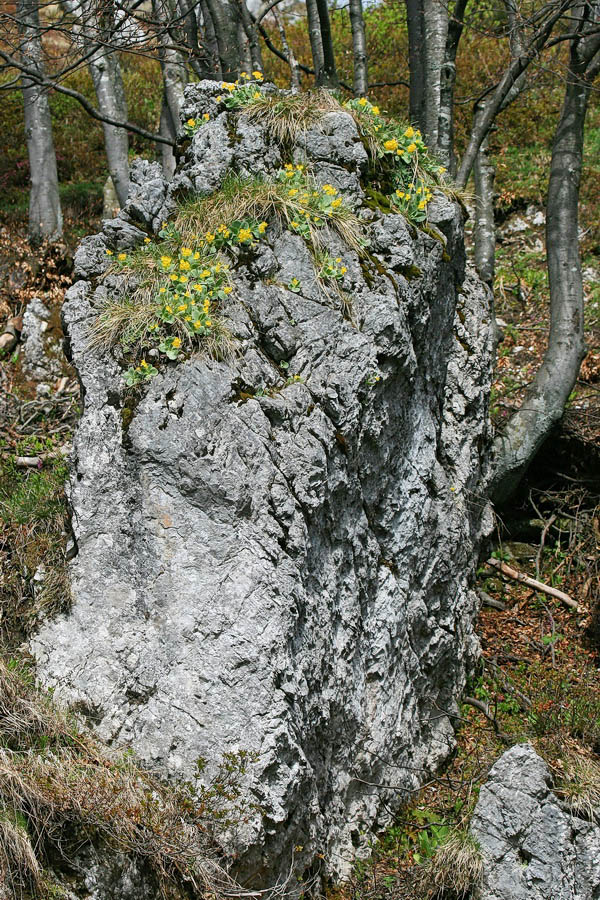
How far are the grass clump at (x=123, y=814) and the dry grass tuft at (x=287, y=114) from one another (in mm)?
4095

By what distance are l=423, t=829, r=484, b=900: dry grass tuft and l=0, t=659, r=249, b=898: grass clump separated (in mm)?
1336

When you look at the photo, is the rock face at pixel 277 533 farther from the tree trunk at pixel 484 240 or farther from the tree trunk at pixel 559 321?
the tree trunk at pixel 484 240

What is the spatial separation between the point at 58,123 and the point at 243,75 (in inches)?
501

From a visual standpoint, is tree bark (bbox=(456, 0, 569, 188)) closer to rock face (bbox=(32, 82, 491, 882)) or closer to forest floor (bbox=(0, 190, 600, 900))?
rock face (bbox=(32, 82, 491, 882))

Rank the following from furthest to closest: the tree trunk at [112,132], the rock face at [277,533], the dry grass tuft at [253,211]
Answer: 1. the tree trunk at [112,132]
2. the dry grass tuft at [253,211]
3. the rock face at [277,533]

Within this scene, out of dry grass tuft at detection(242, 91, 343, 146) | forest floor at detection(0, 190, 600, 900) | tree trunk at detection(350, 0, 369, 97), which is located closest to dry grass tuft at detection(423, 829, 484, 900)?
forest floor at detection(0, 190, 600, 900)

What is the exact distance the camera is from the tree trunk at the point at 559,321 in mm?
6992

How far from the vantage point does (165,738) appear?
3486 mm

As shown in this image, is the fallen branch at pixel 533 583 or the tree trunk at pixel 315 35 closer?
the fallen branch at pixel 533 583

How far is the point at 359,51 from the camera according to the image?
7395 mm

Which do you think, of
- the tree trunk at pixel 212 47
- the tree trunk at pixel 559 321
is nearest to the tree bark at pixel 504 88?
the tree trunk at pixel 559 321

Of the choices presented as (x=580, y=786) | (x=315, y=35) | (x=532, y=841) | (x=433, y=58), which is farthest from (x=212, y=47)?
(x=532, y=841)

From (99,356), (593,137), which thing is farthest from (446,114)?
(593,137)

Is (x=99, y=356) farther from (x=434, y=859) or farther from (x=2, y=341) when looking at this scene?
(x=2, y=341)
